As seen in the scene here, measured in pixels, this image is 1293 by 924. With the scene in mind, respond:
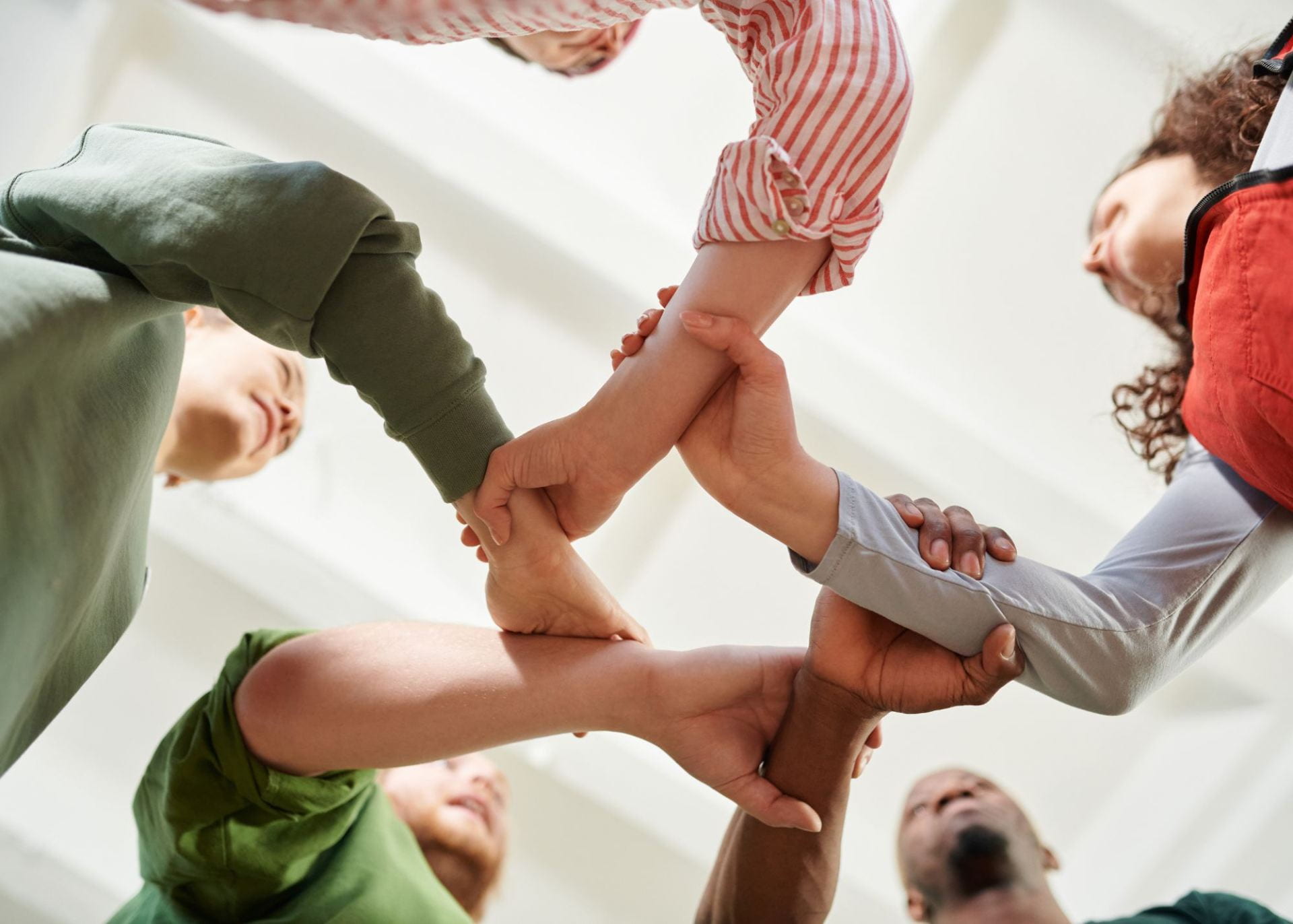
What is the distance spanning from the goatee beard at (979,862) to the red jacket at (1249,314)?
74cm

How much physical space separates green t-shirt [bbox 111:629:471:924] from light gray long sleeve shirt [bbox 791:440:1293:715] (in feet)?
1.72

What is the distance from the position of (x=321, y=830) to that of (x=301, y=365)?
707 millimetres

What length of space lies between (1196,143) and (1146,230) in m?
0.10

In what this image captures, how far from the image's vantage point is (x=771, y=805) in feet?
3.00

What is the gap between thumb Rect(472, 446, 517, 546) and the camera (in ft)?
2.73

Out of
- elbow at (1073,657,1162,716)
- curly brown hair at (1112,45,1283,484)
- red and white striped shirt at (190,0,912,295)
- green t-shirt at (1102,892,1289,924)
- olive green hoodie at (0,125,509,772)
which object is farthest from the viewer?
green t-shirt at (1102,892,1289,924)

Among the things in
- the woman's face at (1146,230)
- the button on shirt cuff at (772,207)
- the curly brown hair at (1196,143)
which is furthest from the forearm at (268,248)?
the woman's face at (1146,230)

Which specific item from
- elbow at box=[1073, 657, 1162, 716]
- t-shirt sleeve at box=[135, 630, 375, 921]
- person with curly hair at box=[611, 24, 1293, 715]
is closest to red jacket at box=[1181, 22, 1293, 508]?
person with curly hair at box=[611, 24, 1293, 715]

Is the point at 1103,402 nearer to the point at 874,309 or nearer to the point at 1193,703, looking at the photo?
the point at 874,309

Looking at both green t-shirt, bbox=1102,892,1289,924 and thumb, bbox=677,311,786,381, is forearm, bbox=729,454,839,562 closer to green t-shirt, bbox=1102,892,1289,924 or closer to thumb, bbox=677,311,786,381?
thumb, bbox=677,311,786,381

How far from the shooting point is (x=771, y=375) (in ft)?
2.65

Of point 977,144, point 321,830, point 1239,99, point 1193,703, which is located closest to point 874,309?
point 977,144

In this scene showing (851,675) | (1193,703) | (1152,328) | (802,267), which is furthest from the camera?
(1193,703)

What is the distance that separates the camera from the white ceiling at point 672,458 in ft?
5.10
